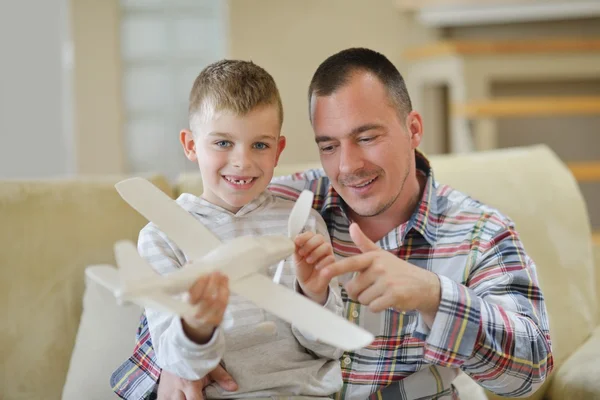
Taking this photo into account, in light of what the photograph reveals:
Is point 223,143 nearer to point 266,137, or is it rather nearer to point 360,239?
point 266,137

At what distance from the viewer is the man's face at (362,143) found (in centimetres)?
142

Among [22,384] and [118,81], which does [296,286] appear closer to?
[22,384]

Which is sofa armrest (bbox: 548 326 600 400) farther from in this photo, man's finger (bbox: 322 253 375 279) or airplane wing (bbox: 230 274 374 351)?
airplane wing (bbox: 230 274 374 351)

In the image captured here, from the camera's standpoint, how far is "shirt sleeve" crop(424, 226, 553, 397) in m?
1.19

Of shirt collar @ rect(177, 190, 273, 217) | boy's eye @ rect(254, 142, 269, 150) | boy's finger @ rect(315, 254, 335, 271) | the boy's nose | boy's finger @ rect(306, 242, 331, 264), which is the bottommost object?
boy's finger @ rect(315, 254, 335, 271)

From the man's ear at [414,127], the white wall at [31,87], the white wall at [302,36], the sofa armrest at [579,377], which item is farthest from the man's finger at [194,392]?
the white wall at [31,87]

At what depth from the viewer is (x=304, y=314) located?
0.87m

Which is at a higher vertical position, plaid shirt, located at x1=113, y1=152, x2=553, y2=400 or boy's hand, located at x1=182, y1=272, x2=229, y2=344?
boy's hand, located at x1=182, y1=272, x2=229, y2=344

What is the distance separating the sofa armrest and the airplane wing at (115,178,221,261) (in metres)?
0.97

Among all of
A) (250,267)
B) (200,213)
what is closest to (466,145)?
(200,213)

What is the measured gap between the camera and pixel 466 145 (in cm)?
367

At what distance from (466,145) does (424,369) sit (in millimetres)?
2377

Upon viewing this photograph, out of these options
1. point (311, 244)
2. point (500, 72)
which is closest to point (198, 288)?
point (311, 244)

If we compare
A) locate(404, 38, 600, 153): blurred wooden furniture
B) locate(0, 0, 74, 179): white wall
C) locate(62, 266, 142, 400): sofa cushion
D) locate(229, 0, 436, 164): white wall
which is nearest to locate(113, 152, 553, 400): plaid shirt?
locate(62, 266, 142, 400): sofa cushion
